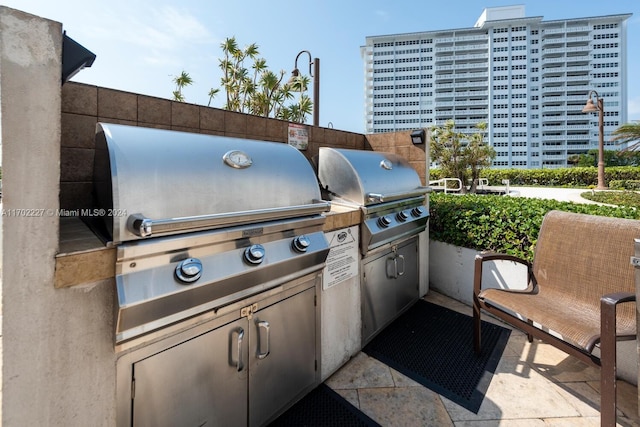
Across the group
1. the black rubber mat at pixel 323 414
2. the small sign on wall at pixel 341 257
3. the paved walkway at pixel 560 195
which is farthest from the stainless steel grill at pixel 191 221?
the paved walkway at pixel 560 195

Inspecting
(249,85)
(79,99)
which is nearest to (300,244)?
(79,99)

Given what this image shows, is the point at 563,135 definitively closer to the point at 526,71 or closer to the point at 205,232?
the point at 526,71

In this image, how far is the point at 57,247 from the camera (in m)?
1.12

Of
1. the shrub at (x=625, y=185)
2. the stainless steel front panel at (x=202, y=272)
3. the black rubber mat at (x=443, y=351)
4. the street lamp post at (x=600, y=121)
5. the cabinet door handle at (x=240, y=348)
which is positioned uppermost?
the street lamp post at (x=600, y=121)

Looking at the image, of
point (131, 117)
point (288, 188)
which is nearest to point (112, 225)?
point (288, 188)

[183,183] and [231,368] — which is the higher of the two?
[183,183]

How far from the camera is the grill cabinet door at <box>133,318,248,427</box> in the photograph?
135 centimetres

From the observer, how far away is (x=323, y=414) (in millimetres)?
2076

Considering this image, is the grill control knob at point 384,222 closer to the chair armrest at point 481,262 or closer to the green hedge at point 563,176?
the chair armrest at point 481,262

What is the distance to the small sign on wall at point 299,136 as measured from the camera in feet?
10.9

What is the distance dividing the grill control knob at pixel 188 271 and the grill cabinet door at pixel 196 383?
370 mm

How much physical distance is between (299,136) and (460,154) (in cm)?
1742

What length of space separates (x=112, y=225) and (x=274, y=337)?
116 centimetres

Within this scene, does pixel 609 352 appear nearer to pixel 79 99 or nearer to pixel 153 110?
pixel 153 110
